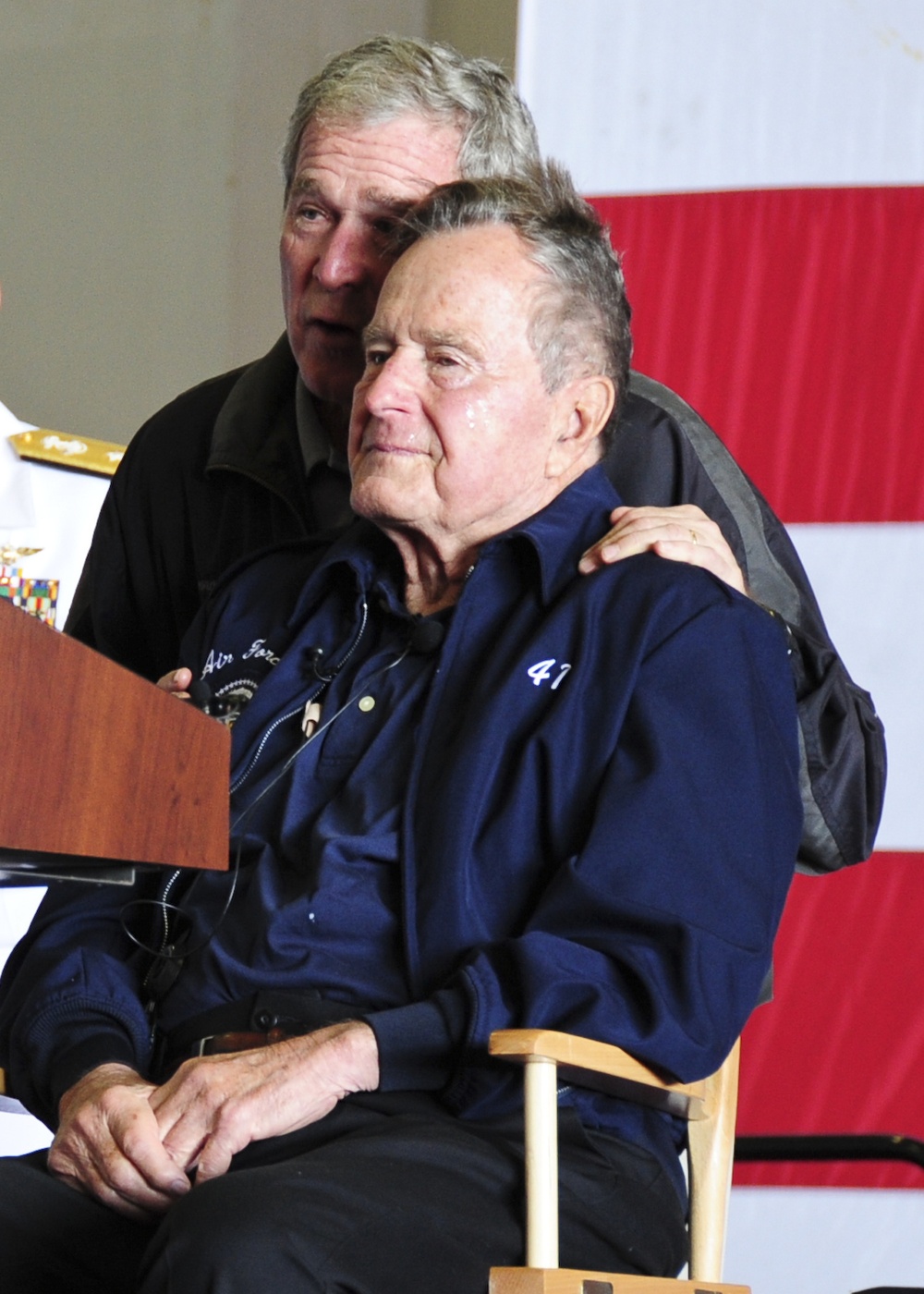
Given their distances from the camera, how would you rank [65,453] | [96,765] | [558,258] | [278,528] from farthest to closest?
[65,453] → [278,528] → [558,258] → [96,765]

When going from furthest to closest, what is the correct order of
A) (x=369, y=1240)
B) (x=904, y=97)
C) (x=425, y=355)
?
(x=904, y=97)
(x=425, y=355)
(x=369, y=1240)

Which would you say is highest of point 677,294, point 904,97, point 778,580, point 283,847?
point 904,97

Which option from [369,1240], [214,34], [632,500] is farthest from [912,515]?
[214,34]

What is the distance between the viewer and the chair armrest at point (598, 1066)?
47.6 inches

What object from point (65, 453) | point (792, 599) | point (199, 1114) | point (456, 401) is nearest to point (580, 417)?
point (456, 401)

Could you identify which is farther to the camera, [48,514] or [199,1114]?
[48,514]

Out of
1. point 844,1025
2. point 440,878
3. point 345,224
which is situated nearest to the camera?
point 440,878

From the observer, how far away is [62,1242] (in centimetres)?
133

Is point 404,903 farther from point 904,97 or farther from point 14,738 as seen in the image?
point 904,97

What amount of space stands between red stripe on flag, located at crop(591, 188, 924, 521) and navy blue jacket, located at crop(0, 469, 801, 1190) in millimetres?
901

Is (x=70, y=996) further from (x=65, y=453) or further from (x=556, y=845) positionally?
(x=65, y=453)

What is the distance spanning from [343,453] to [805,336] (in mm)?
794

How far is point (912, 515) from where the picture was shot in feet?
8.00

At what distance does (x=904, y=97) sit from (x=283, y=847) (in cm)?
151
